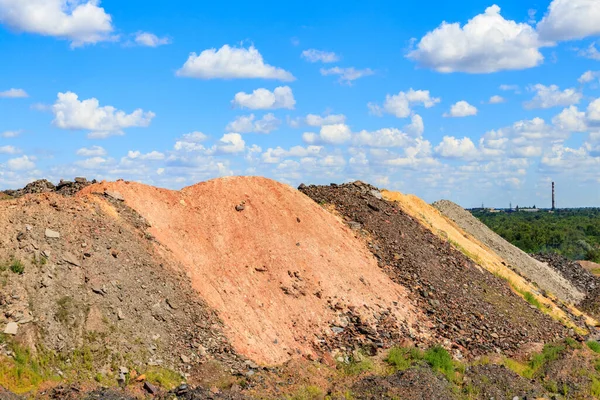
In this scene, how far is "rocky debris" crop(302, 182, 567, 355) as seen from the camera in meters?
22.8

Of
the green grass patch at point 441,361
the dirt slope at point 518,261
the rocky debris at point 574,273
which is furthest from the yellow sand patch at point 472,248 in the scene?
the green grass patch at point 441,361

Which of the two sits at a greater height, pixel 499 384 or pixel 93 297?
pixel 93 297

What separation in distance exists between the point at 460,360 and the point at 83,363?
12.2 m

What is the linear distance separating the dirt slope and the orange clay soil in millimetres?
14020

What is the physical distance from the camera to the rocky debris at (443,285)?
898 inches

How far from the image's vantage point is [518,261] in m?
37.1

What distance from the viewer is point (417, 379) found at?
59.2 feet

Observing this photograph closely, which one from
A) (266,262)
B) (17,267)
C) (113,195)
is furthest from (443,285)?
(17,267)

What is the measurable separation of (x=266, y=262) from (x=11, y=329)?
30.8 ft

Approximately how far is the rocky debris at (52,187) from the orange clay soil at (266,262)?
1.21 m

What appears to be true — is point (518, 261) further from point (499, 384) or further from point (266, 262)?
point (266, 262)

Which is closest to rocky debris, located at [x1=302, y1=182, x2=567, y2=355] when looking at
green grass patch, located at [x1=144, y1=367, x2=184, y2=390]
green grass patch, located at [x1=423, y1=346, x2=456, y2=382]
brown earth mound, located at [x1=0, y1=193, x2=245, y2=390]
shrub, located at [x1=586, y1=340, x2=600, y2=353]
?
shrub, located at [x1=586, y1=340, x2=600, y2=353]

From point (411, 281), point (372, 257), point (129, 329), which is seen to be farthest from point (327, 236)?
point (129, 329)

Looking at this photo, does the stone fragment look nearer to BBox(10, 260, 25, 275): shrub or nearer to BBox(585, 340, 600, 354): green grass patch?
BBox(10, 260, 25, 275): shrub
